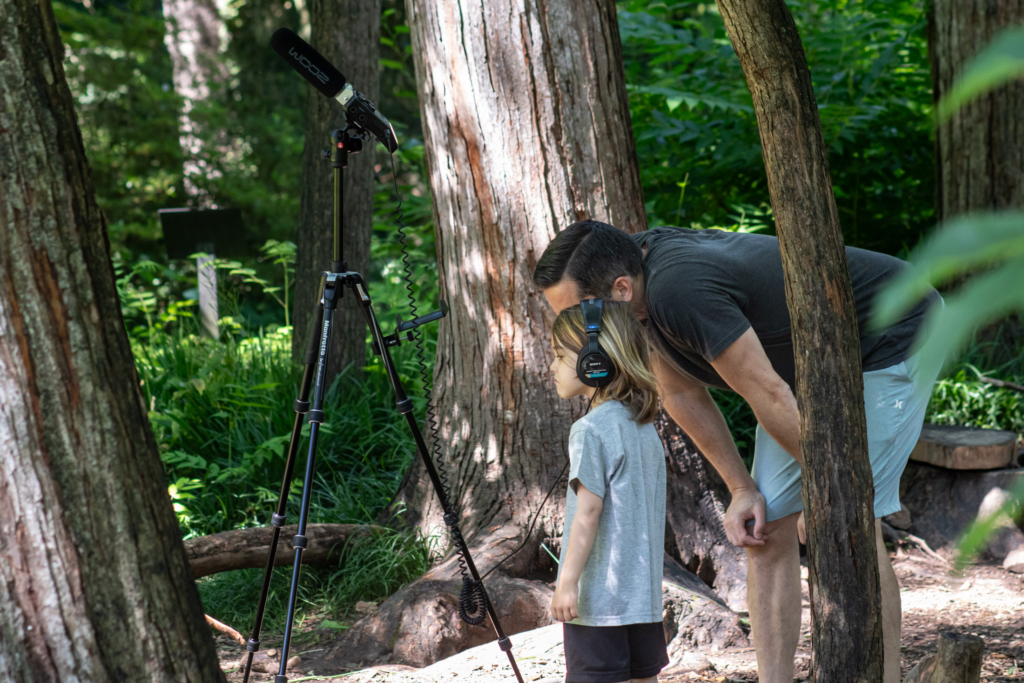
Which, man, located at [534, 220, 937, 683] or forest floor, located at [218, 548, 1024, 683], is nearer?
man, located at [534, 220, 937, 683]

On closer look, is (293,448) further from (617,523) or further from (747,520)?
(747,520)

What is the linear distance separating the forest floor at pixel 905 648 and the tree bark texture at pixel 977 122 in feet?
7.37

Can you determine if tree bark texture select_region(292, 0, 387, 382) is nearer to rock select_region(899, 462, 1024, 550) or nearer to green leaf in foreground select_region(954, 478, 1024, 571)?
rock select_region(899, 462, 1024, 550)

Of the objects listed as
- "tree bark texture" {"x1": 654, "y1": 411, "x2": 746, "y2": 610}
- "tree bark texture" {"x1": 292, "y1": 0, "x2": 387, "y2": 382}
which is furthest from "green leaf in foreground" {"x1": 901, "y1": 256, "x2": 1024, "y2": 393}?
"tree bark texture" {"x1": 292, "y1": 0, "x2": 387, "y2": 382}

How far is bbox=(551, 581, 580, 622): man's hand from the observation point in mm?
2043

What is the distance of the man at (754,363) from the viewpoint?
2230 mm

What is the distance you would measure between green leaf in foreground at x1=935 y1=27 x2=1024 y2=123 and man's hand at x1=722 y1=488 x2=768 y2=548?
2.06 meters

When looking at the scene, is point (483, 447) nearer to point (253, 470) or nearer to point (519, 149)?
point (519, 149)

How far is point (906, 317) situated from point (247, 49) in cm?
1300

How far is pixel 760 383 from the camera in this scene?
7.30 feet

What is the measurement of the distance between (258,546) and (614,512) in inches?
79.7

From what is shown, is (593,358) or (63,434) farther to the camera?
(593,358)

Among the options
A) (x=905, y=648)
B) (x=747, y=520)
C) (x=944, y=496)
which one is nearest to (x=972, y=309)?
(x=747, y=520)

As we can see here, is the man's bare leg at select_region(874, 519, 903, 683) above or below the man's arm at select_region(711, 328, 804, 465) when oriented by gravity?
below
